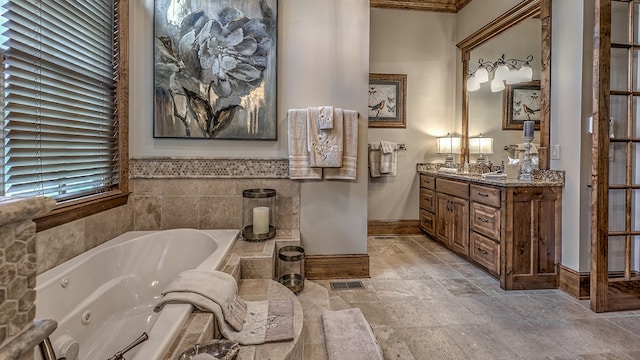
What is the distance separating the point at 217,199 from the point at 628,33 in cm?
333

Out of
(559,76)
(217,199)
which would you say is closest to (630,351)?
(559,76)

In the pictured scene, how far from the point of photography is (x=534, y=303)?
7.61 ft

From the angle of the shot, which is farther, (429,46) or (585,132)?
(429,46)

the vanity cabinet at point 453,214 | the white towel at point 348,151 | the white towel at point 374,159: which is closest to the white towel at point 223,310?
the white towel at point 348,151

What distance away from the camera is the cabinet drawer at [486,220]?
2.66 metres

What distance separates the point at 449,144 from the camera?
4094 mm

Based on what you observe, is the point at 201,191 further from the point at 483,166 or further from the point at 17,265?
the point at 483,166

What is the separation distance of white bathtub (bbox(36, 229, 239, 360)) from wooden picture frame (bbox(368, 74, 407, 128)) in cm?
256

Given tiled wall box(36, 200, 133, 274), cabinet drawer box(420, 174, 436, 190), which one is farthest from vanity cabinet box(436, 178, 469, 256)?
tiled wall box(36, 200, 133, 274)

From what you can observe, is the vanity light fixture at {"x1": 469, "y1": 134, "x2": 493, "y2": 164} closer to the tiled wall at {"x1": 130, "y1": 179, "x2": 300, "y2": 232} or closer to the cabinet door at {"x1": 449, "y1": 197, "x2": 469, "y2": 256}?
the cabinet door at {"x1": 449, "y1": 197, "x2": 469, "y2": 256}

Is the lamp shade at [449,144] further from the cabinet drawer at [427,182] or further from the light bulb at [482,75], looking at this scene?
the light bulb at [482,75]

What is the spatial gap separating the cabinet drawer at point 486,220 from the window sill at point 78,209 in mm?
2981

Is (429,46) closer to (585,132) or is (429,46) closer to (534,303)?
(585,132)

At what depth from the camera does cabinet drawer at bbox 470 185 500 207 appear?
8.67ft
